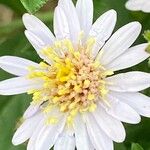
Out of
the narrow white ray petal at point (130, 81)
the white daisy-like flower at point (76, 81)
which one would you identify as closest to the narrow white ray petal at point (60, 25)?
the white daisy-like flower at point (76, 81)

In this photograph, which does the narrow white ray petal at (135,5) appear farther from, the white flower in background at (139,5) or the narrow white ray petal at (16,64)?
the narrow white ray petal at (16,64)

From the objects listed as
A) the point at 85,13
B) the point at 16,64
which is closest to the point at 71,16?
the point at 85,13

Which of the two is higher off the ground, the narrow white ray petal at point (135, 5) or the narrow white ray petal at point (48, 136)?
the narrow white ray petal at point (135, 5)

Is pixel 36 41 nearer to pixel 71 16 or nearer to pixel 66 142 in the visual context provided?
pixel 71 16

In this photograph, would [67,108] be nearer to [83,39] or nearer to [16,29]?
[83,39]

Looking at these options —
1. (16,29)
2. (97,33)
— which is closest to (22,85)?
(97,33)

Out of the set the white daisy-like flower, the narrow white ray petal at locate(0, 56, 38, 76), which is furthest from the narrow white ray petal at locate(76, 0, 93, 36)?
the narrow white ray petal at locate(0, 56, 38, 76)
